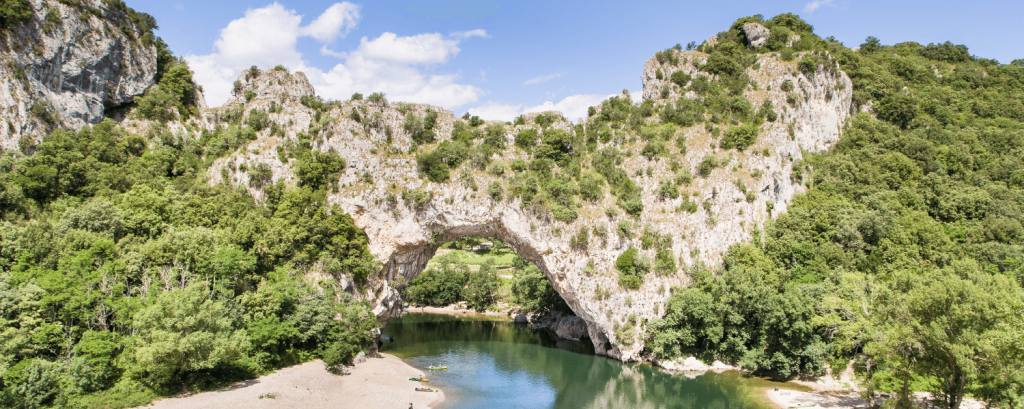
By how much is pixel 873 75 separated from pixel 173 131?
278ft

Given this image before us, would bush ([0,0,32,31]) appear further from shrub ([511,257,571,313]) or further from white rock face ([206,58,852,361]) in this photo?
shrub ([511,257,571,313])

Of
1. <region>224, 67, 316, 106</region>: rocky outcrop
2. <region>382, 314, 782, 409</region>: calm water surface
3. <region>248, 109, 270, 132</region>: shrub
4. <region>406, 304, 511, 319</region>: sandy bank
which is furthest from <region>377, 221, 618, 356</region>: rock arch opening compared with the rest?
<region>224, 67, 316, 106</region>: rocky outcrop

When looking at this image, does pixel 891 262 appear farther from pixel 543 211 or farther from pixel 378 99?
pixel 378 99

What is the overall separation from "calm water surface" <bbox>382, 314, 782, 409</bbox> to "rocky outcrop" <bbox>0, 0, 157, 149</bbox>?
38305 millimetres

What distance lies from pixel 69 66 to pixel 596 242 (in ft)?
178

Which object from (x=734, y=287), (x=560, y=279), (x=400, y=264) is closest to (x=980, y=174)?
(x=734, y=287)

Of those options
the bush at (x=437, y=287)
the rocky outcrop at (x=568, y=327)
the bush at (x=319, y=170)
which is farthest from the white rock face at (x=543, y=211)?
the bush at (x=437, y=287)

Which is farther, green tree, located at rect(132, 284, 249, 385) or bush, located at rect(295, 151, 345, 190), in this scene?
bush, located at rect(295, 151, 345, 190)

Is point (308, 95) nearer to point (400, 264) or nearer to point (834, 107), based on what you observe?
point (400, 264)

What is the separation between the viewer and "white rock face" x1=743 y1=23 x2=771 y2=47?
59.8 m

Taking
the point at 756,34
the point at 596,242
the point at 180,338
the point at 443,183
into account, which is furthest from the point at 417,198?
the point at 756,34

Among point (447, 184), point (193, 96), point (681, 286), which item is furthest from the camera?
point (193, 96)

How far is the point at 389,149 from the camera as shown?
50406 mm

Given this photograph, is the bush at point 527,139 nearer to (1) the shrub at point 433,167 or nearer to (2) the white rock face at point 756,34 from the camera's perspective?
(1) the shrub at point 433,167
